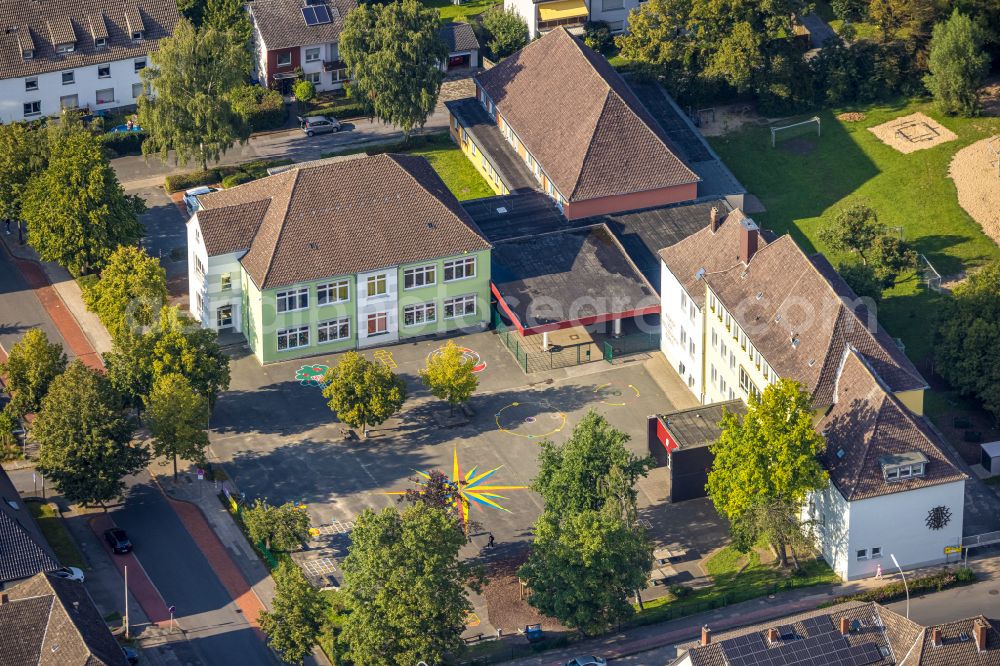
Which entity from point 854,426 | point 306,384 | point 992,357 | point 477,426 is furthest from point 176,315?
point 992,357

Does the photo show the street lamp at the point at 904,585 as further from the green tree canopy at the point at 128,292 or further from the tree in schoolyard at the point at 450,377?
the green tree canopy at the point at 128,292

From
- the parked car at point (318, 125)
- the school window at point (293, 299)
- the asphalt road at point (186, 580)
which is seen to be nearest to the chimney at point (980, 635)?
the asphalt road at point (186, 580)

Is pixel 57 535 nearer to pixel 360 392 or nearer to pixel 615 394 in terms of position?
pixel 360 392

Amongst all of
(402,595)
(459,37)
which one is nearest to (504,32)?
(459,37)

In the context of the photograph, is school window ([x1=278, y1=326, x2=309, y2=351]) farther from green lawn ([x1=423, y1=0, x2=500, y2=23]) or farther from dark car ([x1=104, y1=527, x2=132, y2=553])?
green lawn ([x1=423, y1=0, x2=500, y2=23])

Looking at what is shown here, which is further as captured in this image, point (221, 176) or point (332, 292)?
point (221, 176)
